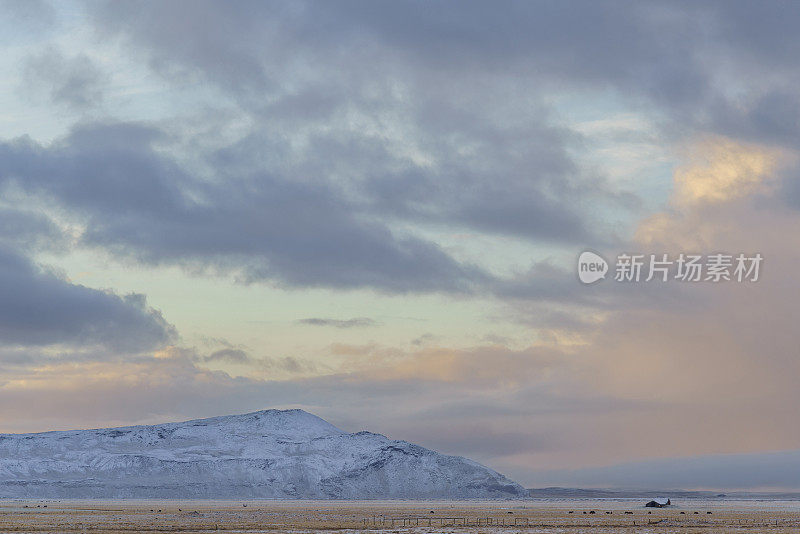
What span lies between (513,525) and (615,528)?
16708 mm

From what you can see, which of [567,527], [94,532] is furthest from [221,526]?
[567,527]

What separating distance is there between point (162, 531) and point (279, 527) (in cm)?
1664

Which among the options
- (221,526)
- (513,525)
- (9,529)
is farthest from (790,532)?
(9,529)

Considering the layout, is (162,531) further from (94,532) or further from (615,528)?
(615,528)

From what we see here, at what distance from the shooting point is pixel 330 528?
412 feet

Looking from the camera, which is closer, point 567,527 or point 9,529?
point 9,529

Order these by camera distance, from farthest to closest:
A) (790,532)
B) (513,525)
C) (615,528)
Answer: (513,525) → (615,528) → (790,532)

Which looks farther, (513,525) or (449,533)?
(513,525)

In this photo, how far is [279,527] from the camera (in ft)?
419

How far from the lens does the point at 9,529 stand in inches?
4619

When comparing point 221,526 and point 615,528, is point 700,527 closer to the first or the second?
point 615,528

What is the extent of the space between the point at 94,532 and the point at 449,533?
42614 mm

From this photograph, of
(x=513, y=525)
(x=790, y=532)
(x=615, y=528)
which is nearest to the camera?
(x=790, y=532)

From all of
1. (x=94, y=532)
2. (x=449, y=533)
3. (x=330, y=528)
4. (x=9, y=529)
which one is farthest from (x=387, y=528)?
(x=9, y=529)
